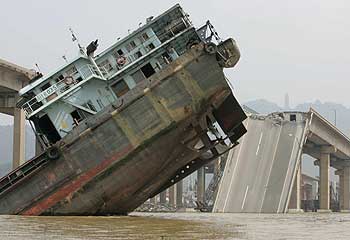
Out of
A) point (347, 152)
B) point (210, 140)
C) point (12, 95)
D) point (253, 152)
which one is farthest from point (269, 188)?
point (347, 152)

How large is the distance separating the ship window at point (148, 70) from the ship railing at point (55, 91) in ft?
5.91

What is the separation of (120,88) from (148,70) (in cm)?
139

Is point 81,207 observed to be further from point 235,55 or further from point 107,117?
point 235,55

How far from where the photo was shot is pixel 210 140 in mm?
27188

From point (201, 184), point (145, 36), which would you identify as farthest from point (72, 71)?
point (201, 184)

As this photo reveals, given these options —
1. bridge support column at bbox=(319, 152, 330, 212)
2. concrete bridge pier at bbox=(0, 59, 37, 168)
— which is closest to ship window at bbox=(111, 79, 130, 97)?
concrete bridge pier at bbox=(0, 59, 37, 168)

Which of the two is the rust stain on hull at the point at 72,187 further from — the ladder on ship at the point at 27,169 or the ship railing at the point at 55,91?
the ship railing at the point at 55,91

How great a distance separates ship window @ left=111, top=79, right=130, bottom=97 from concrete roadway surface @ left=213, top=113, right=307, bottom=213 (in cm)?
2436

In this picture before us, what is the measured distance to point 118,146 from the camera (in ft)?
80.4

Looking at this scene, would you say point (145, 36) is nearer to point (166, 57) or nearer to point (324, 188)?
point (166, 57)

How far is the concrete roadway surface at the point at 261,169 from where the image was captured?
49.6 m

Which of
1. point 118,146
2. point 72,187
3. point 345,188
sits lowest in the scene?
point 345,188

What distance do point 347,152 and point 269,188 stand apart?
133 feet

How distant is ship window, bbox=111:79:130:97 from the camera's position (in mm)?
25859
